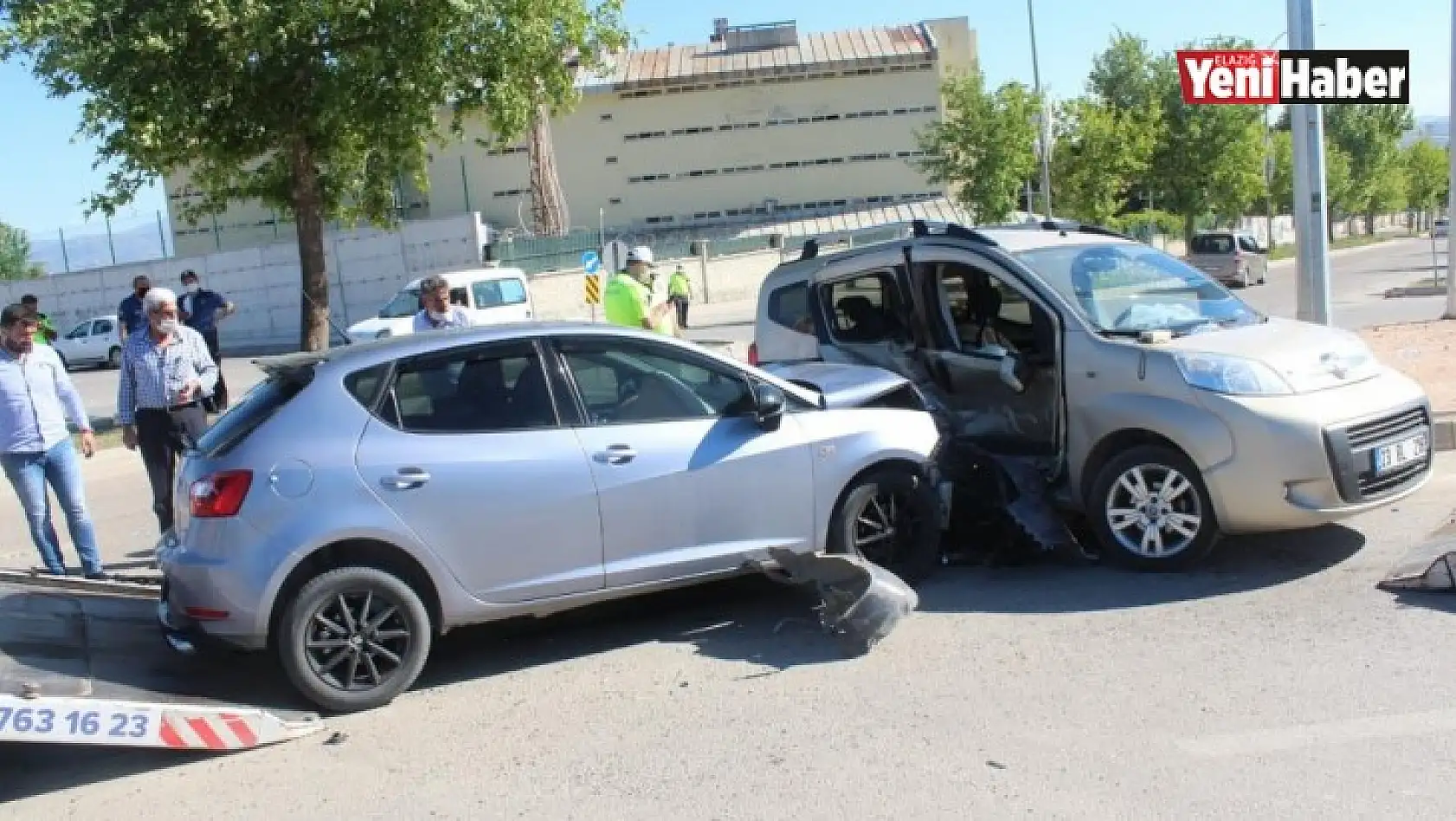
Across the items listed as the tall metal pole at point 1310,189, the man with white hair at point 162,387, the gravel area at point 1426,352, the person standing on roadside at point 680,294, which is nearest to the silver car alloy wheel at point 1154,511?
the gravel area at point 1426,352

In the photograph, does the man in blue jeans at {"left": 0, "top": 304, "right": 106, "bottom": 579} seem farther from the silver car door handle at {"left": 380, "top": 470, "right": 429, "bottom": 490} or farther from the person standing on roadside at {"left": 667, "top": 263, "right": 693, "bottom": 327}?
the person standing on roadside at {"left": 667, "top": 263, "right": 693, "bottom": 327}

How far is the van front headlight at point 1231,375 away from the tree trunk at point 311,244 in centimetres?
1380

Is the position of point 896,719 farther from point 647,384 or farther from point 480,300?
point 480,300

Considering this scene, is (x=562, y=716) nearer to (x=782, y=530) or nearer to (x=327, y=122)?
(x=782, y=530)

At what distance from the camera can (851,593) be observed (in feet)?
19.0

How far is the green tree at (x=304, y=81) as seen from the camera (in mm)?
14875

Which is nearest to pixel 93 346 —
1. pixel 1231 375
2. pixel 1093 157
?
pixel 1093 157

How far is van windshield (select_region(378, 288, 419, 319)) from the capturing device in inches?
1048

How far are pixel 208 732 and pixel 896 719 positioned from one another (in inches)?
105

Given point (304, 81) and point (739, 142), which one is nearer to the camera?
point (304, 81)

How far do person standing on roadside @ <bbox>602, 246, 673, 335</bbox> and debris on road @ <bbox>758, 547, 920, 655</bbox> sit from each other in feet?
14.3

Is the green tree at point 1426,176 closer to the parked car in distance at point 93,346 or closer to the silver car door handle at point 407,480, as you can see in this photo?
the parked car in distance at point 93,346

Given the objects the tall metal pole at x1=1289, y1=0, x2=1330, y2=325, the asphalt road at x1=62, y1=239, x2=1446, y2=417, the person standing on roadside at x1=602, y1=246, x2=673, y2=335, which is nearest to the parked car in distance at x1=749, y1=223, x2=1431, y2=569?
the person standing on roadside at x1=602, y1=246, x2=673, y2=335

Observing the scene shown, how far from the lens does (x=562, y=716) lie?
5133 millimetres
